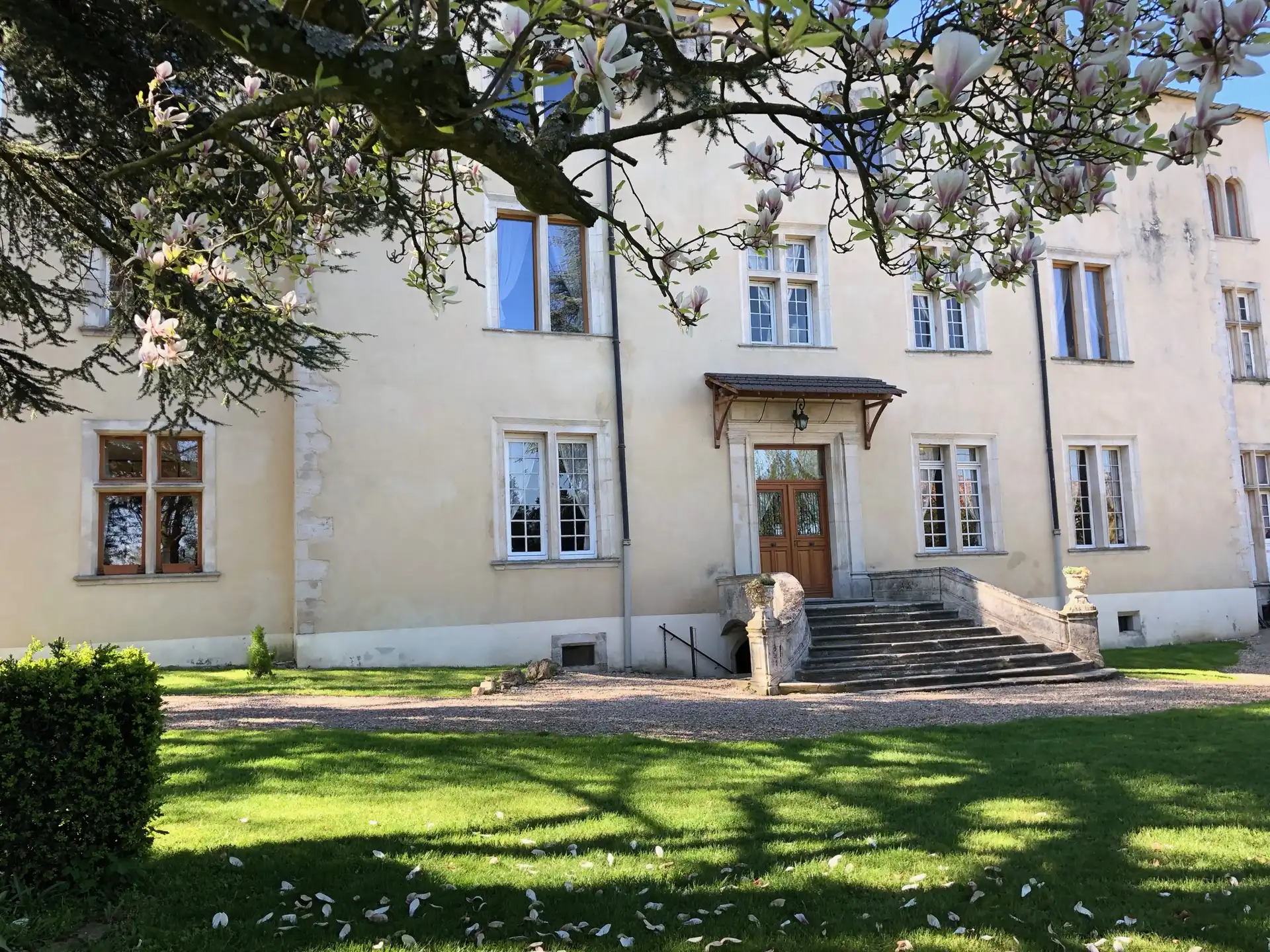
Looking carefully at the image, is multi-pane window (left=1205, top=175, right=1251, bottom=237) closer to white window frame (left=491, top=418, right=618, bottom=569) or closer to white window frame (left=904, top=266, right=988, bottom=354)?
white window frame (left=904, top=266, right=988, bottom=354)

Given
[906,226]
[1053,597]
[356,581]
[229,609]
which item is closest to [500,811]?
[906,226]

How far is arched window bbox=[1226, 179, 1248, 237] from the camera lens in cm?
1992

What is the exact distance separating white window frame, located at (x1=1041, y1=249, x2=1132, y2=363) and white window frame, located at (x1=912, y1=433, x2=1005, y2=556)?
2.53 meters

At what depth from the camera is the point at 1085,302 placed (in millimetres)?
17281

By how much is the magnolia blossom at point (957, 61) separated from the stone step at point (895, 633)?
34.0 ft

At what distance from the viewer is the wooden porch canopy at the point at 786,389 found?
1396cm

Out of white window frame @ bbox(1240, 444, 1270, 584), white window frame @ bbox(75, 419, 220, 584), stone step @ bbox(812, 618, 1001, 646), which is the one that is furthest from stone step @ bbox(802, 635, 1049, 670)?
white window frame @ bbox(1240, 444, 1270, 584)

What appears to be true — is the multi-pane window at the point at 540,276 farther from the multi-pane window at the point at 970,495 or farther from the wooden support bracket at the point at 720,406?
the multi-pane window at the point at 970,495

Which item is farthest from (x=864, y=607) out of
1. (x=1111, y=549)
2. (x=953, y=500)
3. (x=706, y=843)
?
(x=706, y=843)

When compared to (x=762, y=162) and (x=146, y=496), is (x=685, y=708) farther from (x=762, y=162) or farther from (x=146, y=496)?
(x=146, y=496)

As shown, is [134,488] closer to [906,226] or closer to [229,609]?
[229,609]

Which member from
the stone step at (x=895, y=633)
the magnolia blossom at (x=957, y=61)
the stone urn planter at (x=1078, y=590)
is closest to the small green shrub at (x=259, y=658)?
the stone step at (x=895, y=633)

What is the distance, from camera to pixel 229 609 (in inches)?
505

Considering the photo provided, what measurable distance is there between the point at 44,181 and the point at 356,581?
6914 millimetres
